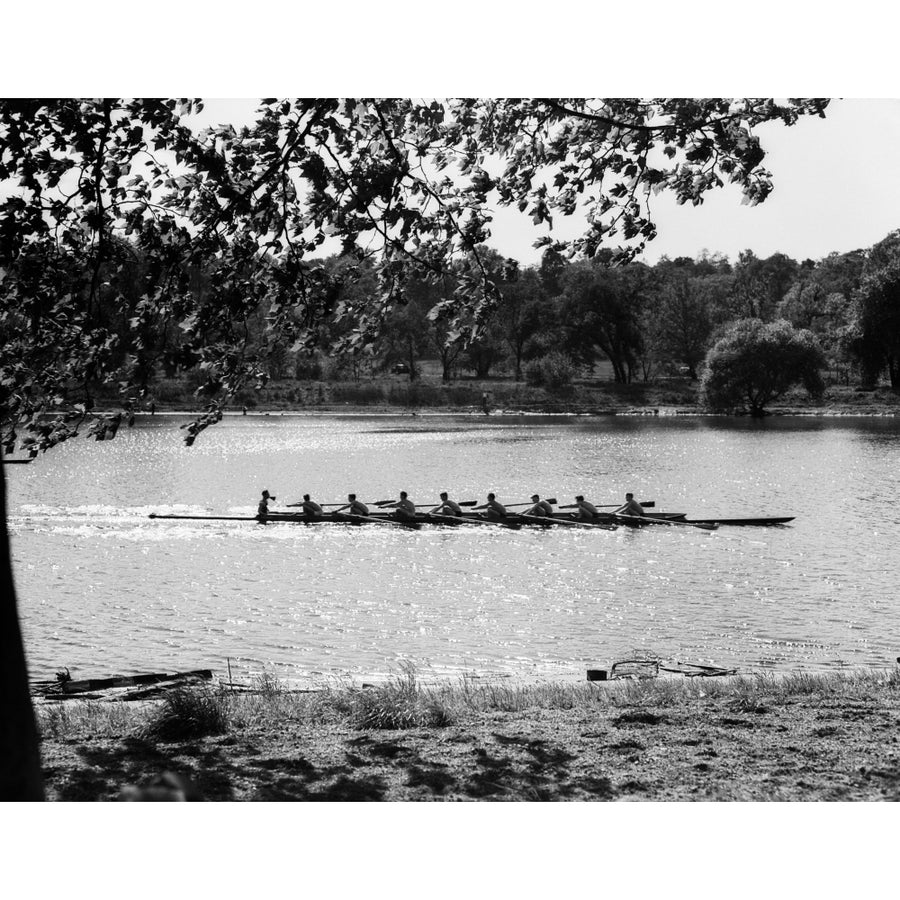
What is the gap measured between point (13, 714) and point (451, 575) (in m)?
21.0

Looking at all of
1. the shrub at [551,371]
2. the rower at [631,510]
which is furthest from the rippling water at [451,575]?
the shrub at [551,371]

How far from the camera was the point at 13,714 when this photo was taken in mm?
5793

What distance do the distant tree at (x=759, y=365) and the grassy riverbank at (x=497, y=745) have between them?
78857 mm

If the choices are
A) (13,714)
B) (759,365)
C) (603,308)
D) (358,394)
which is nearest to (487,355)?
(358,394)

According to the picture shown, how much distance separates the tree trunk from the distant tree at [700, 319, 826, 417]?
85595 mm

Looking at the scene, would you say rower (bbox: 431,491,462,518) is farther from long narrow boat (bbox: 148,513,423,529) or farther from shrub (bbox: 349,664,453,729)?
shrub (bbox: 349,664,453,729)

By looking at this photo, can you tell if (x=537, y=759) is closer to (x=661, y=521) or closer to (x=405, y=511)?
(x=405, y=511)

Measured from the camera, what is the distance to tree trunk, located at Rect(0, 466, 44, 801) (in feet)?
18.8

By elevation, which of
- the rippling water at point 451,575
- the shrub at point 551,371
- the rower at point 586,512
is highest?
the shrub at point 551,371

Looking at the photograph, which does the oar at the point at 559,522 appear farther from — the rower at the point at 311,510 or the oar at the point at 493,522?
the rower at the point at 311,510

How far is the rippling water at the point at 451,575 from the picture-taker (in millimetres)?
18625

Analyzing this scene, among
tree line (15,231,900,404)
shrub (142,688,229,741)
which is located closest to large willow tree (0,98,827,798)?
shrub (142,688,229,741)

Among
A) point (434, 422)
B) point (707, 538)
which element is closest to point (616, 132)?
point (707, 538)
